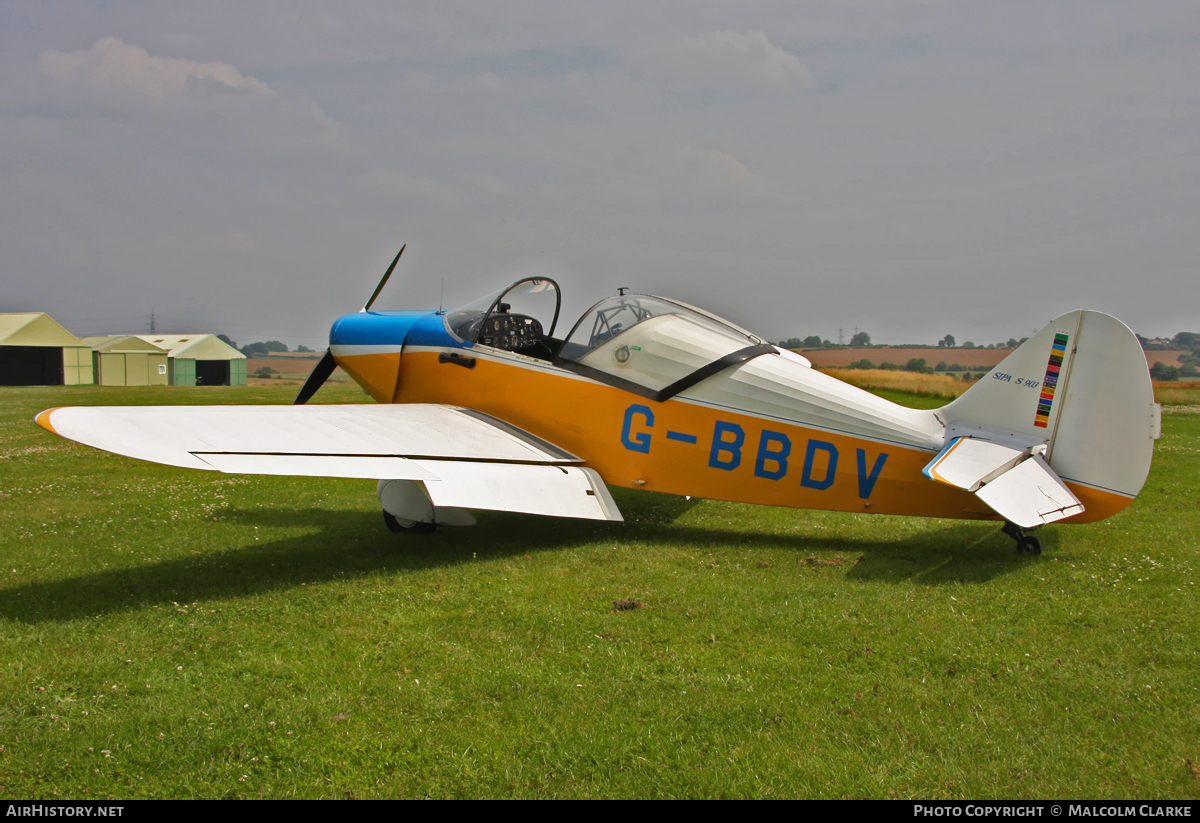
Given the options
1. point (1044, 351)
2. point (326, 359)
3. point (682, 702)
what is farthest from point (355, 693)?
point (326, 359)

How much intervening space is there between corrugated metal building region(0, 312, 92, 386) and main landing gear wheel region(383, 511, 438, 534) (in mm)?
41982

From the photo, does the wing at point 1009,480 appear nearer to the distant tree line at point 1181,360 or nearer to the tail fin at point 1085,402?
the tail fin at point 1085,402

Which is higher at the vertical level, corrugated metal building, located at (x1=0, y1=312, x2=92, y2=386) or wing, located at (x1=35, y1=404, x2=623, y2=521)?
wing, located at (x1=35, y1=404, x2=623, y2=521)

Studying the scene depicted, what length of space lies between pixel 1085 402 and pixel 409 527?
568 centimetres

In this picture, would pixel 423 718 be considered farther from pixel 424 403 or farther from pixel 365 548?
pixel 424 403

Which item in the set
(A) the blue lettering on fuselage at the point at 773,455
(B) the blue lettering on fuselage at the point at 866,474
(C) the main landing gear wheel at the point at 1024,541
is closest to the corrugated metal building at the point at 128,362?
(A) the blue lettering on fuselage at the point at 773,455

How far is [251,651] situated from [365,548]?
2412mm

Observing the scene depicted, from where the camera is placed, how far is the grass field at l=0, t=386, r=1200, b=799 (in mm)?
2852

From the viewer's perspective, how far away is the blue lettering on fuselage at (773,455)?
5.85 meters

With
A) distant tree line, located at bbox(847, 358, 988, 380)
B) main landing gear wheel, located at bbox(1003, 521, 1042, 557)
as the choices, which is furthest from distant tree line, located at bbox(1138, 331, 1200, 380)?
main landing gear wheel, located at bbox(1003, 521, 1042, 557)

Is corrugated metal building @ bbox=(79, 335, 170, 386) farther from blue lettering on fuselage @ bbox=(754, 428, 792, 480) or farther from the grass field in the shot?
blue lettering on fuselage @ bbox=(754, 428, 792, 480)

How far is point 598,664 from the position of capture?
3.82m

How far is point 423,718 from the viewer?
3285mm

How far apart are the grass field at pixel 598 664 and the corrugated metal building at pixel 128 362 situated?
4301cm
